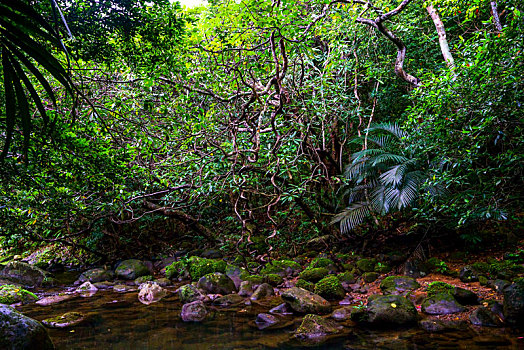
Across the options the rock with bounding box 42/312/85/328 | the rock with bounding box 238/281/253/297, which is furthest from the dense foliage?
the rock with bounding box 42/312/85/328

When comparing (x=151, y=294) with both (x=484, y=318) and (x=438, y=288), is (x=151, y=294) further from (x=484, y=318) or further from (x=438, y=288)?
(x=484, y=318)

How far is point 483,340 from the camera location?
4215 mm

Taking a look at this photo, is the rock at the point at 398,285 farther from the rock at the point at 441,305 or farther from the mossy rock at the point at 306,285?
the mossy rock at the point at 306,285

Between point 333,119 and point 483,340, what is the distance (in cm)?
672

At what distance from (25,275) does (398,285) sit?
10.1 meters

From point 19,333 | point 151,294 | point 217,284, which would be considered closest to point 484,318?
point 217,284

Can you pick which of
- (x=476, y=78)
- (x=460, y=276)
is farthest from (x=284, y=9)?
(x=460, y=276)

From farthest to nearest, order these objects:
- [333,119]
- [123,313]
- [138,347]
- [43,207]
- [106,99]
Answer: [333,119] < [123,313] < [43,207] < [106,99] < [138,347]

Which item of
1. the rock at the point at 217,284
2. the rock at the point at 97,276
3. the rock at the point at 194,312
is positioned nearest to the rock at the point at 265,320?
the rock at the point at 194,312

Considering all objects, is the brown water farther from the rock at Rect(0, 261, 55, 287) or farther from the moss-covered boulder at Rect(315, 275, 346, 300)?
the rock at Rect(0, 261, 55, 287)

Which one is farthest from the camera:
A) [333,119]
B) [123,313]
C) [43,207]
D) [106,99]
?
[333,119]

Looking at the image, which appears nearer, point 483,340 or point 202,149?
point 483,340

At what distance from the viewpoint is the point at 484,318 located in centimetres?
470

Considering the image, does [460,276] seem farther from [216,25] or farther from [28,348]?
[28,348]
